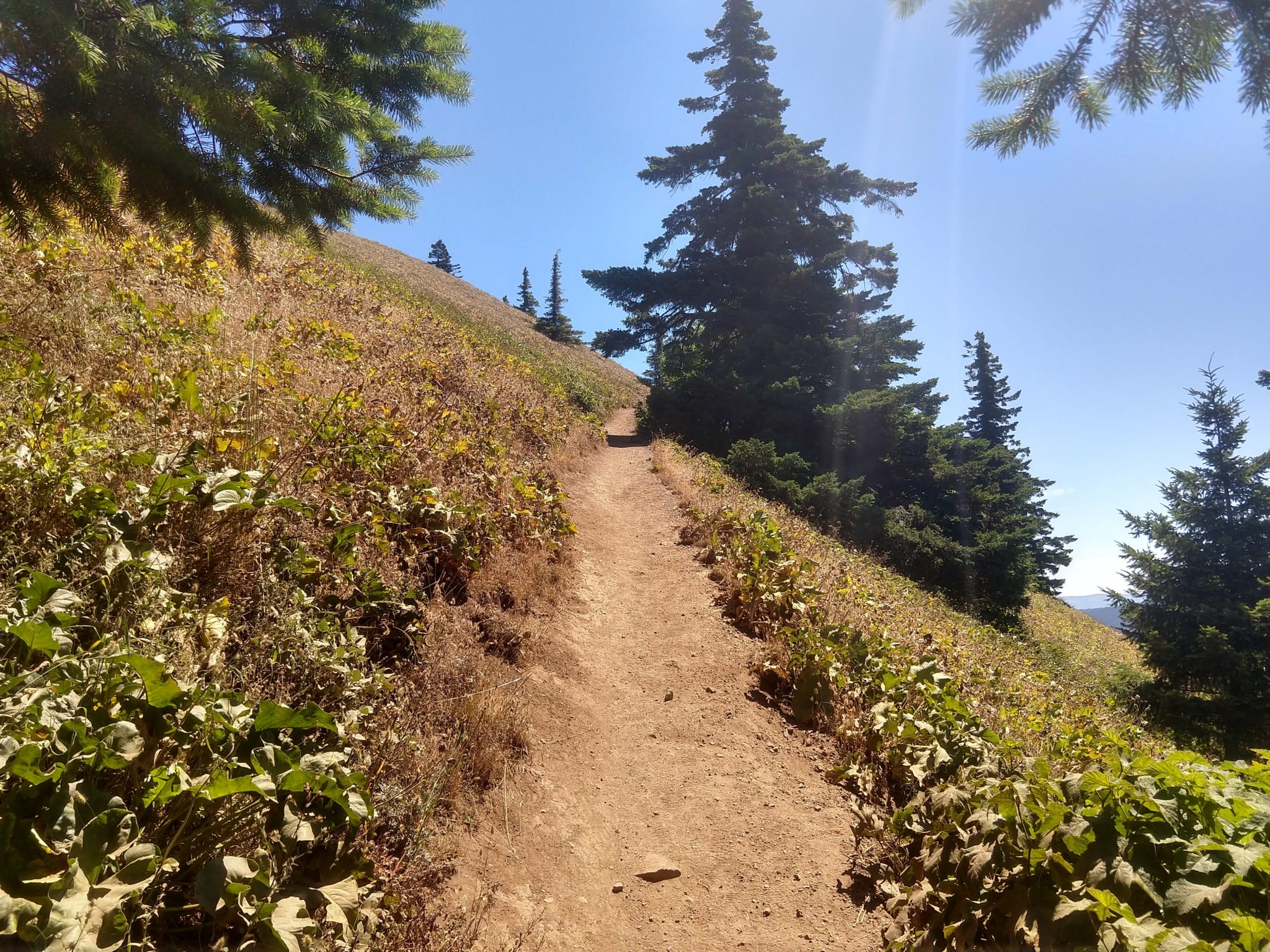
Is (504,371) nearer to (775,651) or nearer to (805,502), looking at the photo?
(805,502)

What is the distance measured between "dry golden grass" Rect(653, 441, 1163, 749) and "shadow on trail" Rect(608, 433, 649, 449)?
2.12 meters

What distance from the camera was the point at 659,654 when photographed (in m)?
6.05

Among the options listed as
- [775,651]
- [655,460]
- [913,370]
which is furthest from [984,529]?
[775,651]

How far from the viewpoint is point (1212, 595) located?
1300cm

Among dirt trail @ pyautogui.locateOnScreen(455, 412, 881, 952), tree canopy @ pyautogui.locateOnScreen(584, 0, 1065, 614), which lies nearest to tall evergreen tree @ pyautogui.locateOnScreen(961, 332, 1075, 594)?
tree canopy @ pyautogui.locateOnScreen(584, 0, 1065, 614)

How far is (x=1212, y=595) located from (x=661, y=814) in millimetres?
15875

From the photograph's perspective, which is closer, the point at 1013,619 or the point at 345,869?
the point at 345,869

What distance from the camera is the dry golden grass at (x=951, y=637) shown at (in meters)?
6.44

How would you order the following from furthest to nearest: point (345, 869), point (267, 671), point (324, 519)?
point (324, 519) < point (267, 671) < point (345, 869)

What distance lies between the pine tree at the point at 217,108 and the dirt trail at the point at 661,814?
3922mm

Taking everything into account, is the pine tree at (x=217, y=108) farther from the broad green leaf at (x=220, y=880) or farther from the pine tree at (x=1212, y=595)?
the pine tree at (x=1212, y=595)

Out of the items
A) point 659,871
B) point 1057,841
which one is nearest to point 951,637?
point 659,871

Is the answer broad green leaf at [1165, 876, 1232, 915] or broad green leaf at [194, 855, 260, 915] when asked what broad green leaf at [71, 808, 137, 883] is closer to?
broad green leaf at [194, 855, 260, 915]

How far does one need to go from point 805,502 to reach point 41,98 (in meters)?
15.0
